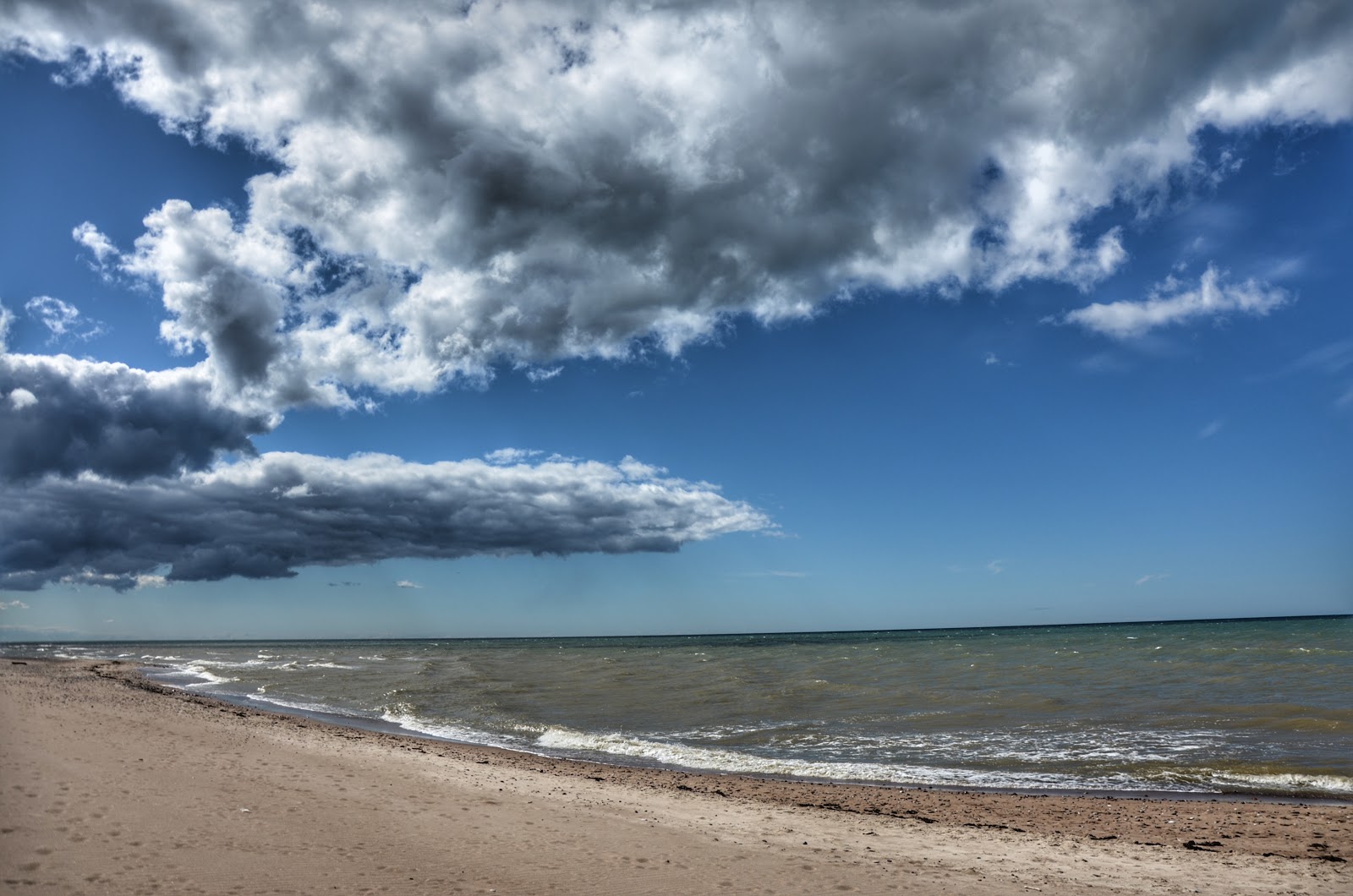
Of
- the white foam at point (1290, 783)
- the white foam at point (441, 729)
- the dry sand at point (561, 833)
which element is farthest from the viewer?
the white foam at point (441, 729)

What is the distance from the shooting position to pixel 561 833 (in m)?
9.95

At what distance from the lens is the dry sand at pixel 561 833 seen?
25.9 ft

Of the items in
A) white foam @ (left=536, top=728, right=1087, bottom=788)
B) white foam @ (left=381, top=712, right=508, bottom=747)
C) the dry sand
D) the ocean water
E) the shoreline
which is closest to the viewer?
the dry sand

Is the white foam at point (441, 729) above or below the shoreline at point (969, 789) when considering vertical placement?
below

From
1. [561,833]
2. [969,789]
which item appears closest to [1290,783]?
[969,789]

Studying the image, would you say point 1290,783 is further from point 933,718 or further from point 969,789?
point 933,718

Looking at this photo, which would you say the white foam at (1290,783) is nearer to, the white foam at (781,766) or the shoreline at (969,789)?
the shoreline at (969,789)

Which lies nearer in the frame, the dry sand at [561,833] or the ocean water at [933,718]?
the dry sand at [561,833]

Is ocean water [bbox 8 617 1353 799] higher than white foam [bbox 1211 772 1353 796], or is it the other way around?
white foam [bbox 1211 772 1353 796]

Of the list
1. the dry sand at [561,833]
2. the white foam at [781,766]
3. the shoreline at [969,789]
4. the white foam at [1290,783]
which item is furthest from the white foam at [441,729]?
the white foam at [1290,783]

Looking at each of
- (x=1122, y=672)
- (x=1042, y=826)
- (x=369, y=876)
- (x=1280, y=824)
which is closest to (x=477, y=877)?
(x=369, y=876)

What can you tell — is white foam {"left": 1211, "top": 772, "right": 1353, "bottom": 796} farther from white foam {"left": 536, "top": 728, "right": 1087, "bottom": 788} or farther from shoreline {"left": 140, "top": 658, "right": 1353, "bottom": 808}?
white foam {"left": 536, "top": 728, "right": 1087, "bottom": 788}

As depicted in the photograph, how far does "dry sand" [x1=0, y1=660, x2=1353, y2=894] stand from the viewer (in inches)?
311

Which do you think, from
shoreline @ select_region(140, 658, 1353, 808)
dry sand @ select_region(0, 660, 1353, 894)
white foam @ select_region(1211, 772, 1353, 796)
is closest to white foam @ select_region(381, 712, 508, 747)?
shoreline @ select_region(140, 658, 1353, 808)
